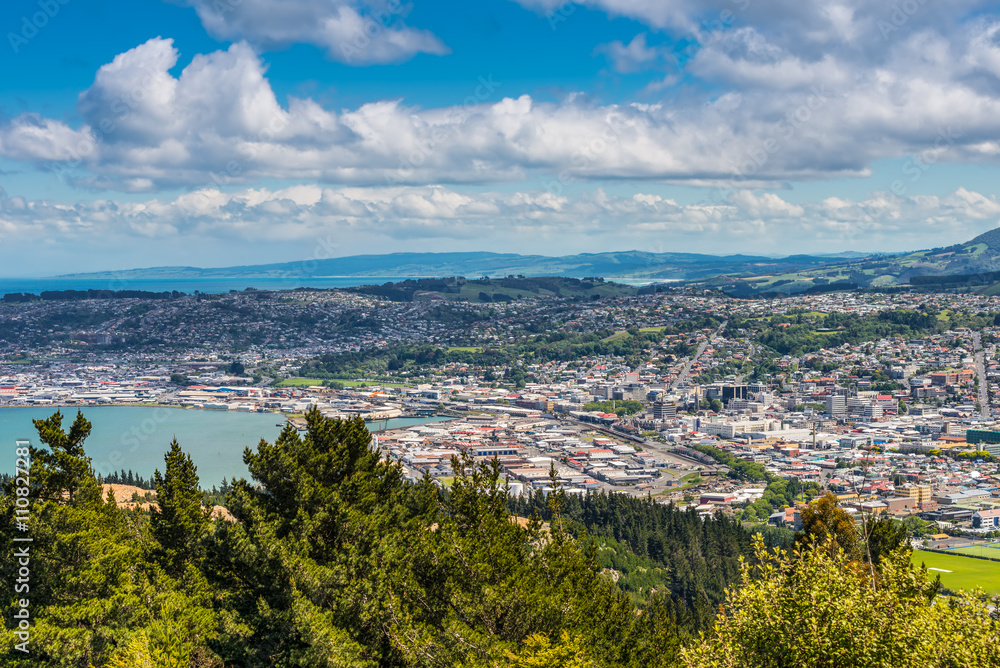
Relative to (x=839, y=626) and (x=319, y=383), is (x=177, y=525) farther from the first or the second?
(x=319, y=383)

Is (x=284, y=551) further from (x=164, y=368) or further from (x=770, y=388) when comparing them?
(x=164, y=368)

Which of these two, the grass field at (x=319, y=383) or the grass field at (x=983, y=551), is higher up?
the grass field at (x=319, y=383)

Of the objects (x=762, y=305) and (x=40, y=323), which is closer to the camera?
(x=40, y=323)

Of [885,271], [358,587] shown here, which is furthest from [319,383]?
[885,271]

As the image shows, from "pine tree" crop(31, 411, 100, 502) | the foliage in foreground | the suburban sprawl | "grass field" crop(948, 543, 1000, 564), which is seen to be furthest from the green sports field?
"pine tree" crop(31, 411, 100, 502)

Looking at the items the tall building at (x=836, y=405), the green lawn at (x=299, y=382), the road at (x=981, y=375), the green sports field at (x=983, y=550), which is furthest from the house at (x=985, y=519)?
the green lawn at (x=299, y=382)

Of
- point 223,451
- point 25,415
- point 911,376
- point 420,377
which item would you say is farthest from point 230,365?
point 911,376

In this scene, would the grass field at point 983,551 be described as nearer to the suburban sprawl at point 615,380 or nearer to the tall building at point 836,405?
the suburban sprawl at point 615,380

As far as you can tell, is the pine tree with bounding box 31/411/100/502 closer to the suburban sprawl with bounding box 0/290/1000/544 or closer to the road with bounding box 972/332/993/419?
the suburban sprawl with bounding box 0/290/1000/544
